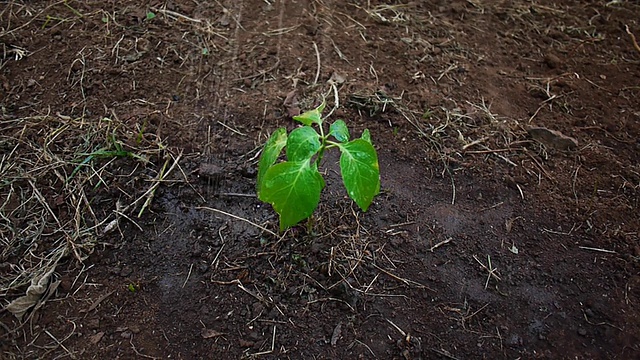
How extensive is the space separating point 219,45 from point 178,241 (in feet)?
2.83

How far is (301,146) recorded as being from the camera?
4.49ft

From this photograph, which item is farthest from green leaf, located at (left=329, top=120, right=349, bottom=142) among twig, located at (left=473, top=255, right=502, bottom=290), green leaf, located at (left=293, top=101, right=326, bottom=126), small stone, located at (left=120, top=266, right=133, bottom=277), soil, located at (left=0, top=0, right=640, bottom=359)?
small stone, located at (left=120, top=266, right=133, bottom=277)

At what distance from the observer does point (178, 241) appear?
5.35ft

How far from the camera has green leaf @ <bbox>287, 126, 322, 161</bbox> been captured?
1362mm

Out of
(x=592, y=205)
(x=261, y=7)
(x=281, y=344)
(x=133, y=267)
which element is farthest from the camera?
(x=261, y=7)

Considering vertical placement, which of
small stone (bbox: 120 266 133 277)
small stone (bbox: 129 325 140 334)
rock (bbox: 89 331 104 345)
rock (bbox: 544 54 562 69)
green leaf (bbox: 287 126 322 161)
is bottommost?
rock (bbox: 89 331 104 345)

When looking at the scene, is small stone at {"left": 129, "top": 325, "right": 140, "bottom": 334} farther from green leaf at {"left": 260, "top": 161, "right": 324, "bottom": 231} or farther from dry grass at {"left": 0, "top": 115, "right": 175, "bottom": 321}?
green leaf at {"left": 260, "top": 161, "right": 324, "bottom": 231}

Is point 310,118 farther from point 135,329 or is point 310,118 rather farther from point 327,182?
point 135,329

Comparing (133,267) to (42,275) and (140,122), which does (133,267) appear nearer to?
(42,275)

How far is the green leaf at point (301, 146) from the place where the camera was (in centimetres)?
136

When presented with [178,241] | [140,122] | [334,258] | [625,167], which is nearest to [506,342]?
[334,258]

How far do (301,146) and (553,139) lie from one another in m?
1.05

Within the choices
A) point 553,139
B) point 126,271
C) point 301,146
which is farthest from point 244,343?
point 553,139

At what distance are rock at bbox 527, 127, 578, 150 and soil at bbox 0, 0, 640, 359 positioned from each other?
0.03 ft
